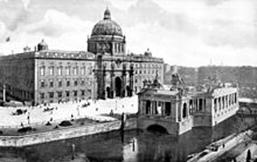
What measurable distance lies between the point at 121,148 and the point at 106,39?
192 ft

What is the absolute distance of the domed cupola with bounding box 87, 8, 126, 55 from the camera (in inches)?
4099

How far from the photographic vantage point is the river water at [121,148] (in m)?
45.6

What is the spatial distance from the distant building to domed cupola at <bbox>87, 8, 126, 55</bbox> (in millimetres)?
37036

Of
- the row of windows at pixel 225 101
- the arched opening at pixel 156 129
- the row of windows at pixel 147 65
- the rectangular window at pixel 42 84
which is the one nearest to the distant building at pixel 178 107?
the row of windows at pixel 225 101

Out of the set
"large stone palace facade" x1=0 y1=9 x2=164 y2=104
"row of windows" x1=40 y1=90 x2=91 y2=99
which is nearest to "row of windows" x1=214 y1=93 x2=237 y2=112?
"large stone palace facade" x1=0 y1=9 x2=164 y2=104

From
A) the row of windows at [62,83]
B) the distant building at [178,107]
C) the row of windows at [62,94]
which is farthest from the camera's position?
the row of windows at [62,94]

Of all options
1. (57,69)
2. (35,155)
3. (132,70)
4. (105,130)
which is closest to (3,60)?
(57,69)

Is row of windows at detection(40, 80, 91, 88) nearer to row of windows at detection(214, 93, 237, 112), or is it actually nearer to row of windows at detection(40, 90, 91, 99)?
row of windows at detection(40, 90, 91, 99)

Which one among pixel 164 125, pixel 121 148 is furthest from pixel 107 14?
pixel 121 148

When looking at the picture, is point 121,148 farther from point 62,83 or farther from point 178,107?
point 62,83

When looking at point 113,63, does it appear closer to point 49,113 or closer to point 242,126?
point 49,113

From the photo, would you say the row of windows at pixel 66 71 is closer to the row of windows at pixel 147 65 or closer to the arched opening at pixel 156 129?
the row of windows at pixel 147 65

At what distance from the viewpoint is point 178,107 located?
6147 centimetres

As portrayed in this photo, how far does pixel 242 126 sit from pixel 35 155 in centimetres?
4870
